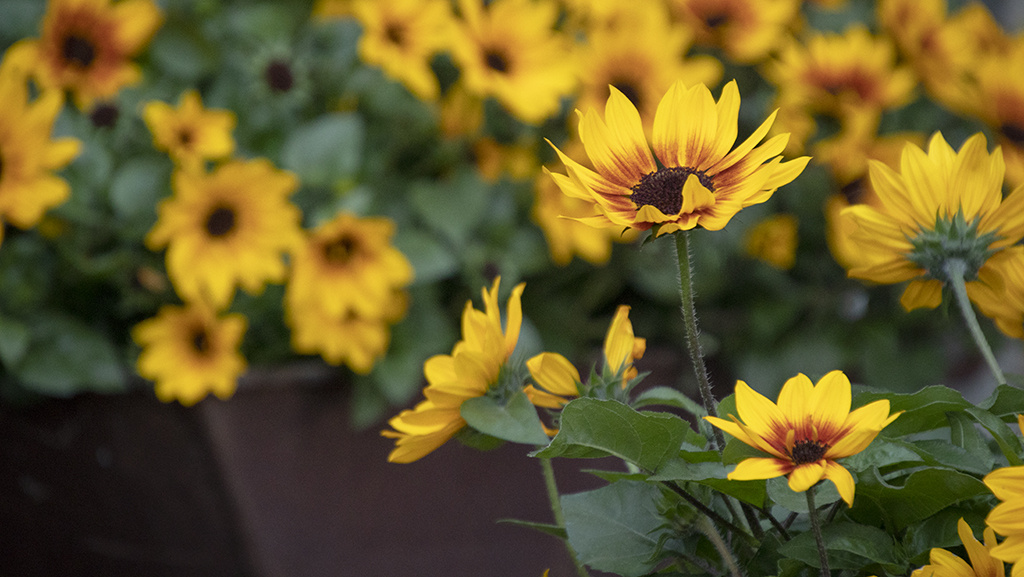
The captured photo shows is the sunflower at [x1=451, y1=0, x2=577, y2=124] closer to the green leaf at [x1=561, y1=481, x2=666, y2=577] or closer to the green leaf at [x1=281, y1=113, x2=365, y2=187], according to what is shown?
the green leaf at [x1=281, y1=113, x2=365, y2=187]

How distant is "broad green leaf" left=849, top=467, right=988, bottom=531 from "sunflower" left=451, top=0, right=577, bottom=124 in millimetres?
593

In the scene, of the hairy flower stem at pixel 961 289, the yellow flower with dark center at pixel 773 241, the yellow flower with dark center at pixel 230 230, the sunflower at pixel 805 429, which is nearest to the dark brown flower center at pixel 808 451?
the sunflower at pixel 805 429

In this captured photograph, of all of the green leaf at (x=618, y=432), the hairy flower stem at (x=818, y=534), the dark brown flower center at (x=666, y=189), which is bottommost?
the hairy flower stem at (x=818, y=534)

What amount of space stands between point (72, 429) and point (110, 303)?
4.9 inches

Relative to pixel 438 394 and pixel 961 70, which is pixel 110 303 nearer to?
pixel 438 394

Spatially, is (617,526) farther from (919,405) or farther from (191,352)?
(191,352)

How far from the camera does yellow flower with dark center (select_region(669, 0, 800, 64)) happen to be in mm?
952

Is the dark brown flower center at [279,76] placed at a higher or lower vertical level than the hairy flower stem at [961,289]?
higher

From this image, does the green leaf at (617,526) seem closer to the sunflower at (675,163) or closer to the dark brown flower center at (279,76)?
the sunflower at (675,163)

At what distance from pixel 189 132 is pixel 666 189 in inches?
23.6

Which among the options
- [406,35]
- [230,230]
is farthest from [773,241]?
[230,230]

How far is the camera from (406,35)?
0.86m

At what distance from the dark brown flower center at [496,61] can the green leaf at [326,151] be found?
140 millimetres

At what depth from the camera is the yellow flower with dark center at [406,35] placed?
2.66ft
